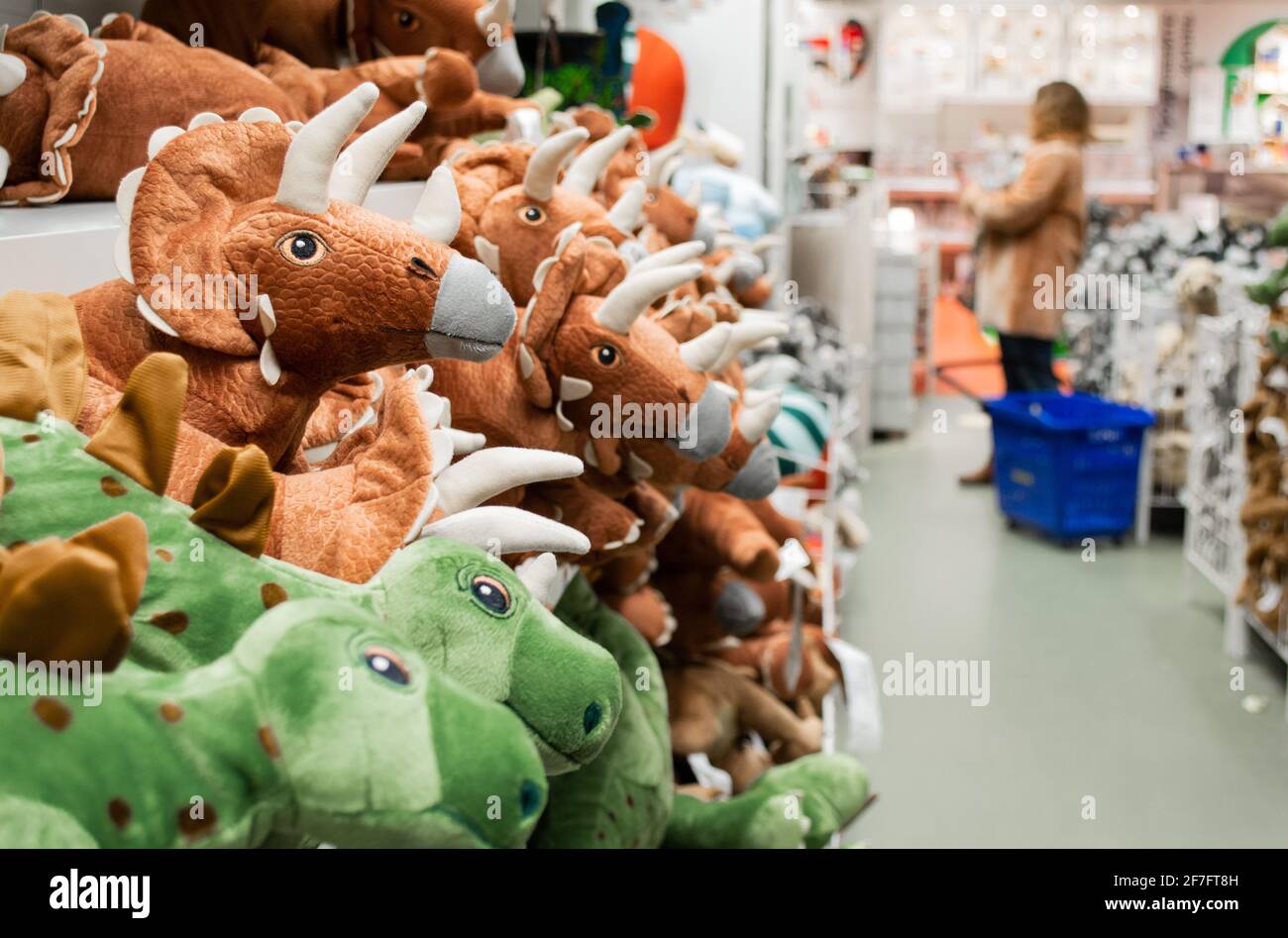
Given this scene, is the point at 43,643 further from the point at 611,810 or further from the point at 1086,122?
the point at 1086,122

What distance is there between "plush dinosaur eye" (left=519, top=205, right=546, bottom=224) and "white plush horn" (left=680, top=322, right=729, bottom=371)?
203 millimetres

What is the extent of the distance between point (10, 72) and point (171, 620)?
0.63 metres

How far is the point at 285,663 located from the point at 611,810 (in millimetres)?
817

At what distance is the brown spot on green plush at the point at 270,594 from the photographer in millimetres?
671

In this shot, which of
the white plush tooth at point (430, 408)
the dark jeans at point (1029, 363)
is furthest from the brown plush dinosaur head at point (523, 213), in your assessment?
the dark jeans at point (1029, 363)

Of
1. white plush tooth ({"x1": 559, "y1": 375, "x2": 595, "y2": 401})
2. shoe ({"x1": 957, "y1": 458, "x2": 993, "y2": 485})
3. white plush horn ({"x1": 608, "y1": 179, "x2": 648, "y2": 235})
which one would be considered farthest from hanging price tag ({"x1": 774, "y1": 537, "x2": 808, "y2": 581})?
shoe ({"x1": 957, "y1": 458, "x2": 993, "y2": 485})

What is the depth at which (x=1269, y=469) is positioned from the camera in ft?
11.7

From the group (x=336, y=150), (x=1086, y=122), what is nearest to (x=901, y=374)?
(x=1086, y=122)

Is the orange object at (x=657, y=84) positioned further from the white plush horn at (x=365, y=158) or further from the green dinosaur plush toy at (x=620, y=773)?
the white plush horn at (x=365, y=158)

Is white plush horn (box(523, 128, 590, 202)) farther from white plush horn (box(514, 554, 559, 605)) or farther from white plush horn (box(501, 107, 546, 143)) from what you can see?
white plush horn (box(514, 554, 559, 605))

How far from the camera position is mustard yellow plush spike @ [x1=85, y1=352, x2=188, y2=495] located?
64cm

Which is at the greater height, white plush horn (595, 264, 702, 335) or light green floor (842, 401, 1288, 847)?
white plush horn (595, 264, 702, 335)

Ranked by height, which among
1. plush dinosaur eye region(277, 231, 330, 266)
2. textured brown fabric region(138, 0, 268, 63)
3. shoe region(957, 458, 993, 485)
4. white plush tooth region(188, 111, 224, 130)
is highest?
textured brown fabric region(138, 0, 268, 63)

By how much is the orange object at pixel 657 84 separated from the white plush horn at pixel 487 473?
2270 millimetres
